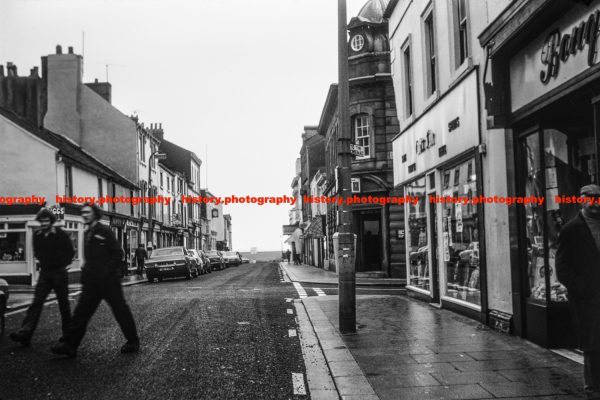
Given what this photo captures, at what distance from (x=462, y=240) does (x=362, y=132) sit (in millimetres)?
17783

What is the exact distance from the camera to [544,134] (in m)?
8.30

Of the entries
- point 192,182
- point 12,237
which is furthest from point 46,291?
point 192,182

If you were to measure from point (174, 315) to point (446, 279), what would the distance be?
214 inches

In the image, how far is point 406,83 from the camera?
1620 centimetres

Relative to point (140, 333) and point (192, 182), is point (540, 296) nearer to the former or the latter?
point (140, 333)

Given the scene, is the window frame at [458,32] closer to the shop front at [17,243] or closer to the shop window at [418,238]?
the shop window at [418,238]

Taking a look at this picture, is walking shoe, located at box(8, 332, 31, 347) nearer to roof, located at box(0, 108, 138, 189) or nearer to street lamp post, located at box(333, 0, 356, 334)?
street lamp post, located at box(333, 0, 356, 334)

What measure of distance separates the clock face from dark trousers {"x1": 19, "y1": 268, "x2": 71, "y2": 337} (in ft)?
76.3

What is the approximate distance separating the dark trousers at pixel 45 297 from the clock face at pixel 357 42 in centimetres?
2326

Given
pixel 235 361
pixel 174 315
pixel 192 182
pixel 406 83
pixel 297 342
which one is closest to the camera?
pixel 235 361

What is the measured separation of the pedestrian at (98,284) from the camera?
7.73 metres

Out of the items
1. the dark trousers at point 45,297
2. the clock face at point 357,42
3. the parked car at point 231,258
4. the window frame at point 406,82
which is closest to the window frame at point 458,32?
the window frame at point 406,82

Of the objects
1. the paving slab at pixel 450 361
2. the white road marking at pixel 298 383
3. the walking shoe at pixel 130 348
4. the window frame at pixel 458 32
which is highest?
the window frame at pixel 458 32

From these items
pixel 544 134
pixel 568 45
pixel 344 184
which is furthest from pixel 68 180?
pixel 568 45
